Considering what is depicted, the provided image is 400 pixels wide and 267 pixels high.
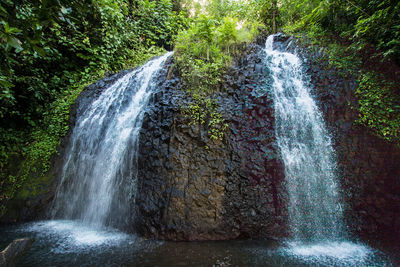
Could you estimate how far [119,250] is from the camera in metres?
3.51

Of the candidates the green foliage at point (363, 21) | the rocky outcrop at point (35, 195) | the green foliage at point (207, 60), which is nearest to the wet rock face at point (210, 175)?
the green foliage at point (207, 60)

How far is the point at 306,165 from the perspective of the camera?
14.4 feet

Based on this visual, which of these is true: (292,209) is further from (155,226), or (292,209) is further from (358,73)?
(358,73)

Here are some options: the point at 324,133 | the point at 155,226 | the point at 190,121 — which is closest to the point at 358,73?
the point at 324,133

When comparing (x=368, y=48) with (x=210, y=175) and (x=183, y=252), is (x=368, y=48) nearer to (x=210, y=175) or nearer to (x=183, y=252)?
(x=210, y=175)

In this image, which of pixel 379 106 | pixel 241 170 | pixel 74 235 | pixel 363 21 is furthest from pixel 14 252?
pixel 363 21

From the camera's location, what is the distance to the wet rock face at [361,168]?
394 centimetres

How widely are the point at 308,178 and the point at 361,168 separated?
1.11 m

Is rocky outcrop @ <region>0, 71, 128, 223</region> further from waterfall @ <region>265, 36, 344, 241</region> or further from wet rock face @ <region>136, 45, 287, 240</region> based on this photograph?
waterfall @ <region>265, 36, 344, 241</region>

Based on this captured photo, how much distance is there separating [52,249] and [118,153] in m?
2.22

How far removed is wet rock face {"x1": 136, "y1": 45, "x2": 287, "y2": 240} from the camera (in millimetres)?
4074

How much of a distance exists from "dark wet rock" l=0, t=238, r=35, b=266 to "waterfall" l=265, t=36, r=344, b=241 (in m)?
4.92

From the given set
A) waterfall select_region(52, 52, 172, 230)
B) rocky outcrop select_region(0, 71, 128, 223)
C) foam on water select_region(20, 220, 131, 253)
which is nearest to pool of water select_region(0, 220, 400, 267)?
foam on water select_region(20, 220, 131, 253)

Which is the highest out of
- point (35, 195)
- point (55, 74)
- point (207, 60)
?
point (55, 74)
